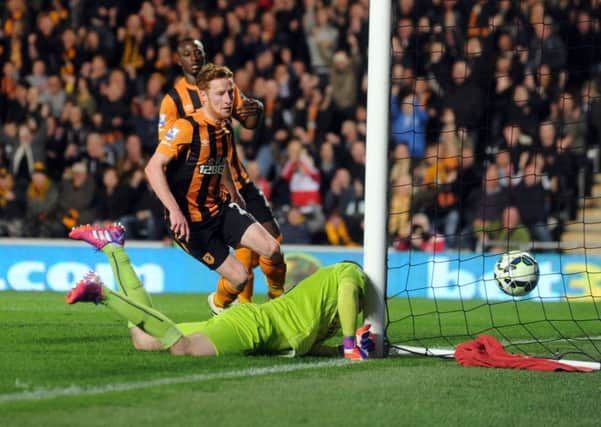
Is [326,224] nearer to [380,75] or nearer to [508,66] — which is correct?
[508,66]

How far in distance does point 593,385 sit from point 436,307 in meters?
6.23

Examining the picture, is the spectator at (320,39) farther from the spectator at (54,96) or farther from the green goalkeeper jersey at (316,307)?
the green goalkeeper jersey at (316,307)

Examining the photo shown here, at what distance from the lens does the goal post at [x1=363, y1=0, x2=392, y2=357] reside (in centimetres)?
786

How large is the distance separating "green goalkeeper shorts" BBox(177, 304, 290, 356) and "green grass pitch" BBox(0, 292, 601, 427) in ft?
0.35

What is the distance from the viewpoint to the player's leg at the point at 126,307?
6879 millimetres

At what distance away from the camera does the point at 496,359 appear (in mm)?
7527

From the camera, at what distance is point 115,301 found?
705 centimetres

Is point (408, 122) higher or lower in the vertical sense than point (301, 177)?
higher

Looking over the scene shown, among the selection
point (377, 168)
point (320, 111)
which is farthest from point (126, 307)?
point (320, 111)

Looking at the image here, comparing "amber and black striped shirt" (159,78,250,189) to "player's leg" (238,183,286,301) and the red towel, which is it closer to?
"player's leg" (238,183,286,301)

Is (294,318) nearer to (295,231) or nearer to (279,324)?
(279,324)

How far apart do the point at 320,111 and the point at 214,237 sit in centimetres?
900

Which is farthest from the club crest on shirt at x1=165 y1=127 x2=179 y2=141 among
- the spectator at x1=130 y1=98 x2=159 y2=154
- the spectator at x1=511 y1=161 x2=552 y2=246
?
the spectator at x1=130 y1=98 x2=159 y2=154

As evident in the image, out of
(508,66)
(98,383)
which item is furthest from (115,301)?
(508,66)
